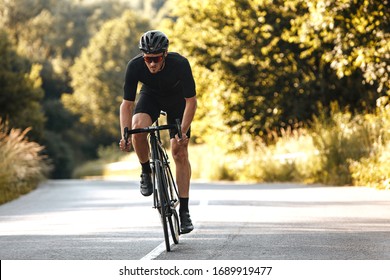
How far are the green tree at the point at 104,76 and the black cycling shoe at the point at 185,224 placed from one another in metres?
69.3

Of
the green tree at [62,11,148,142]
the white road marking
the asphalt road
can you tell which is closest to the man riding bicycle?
the white road marking

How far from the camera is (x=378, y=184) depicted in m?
18.9

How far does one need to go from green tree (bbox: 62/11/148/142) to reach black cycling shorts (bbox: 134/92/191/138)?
228 ft

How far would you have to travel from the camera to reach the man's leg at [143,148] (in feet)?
33.3

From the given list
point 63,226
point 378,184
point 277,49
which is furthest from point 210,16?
point 63,226

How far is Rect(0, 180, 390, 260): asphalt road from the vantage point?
376 inches

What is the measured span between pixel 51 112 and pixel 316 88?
4083 centimetres

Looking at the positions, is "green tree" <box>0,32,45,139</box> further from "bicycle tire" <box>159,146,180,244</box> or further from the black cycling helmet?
the black cycling helmet

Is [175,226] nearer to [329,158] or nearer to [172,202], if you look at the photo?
[172,202]

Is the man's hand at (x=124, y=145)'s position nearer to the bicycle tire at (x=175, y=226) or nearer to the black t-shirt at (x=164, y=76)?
the black t-shirt at (x=164, y=76)

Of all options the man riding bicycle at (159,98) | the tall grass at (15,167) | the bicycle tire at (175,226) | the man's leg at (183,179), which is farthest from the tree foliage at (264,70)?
the bicycle tire at (175,226)

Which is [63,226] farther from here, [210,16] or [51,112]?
[51,112]

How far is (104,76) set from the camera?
84750mm

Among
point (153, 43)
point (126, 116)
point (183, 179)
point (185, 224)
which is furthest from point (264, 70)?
point (153, 43)
